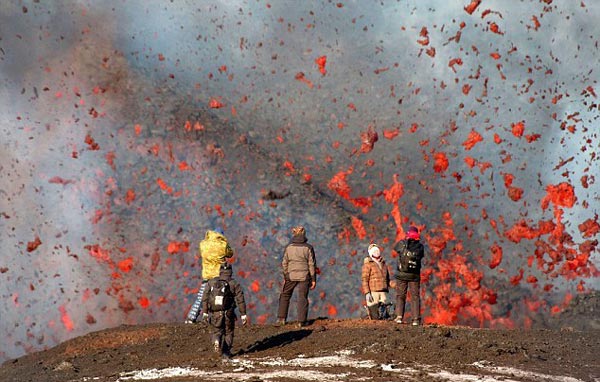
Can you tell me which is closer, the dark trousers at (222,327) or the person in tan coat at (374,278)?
the dark trousers at (222,327)

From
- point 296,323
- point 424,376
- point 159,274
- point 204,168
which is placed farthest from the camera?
point 204,168

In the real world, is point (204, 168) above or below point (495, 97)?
below

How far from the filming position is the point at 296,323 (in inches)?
714

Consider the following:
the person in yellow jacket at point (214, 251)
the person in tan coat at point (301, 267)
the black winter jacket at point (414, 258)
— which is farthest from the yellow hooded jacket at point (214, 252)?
the black winter jacket at point (414, 258)

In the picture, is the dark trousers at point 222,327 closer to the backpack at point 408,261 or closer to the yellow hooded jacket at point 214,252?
the yellow hooded jacket at point 214,252

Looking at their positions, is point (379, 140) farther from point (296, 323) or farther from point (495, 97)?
point (296, 323)

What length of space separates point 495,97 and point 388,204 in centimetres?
708

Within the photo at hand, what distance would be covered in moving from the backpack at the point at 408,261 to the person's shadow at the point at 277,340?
9.28ft

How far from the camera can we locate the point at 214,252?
16.1 metres

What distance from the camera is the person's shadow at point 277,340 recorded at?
15259mm

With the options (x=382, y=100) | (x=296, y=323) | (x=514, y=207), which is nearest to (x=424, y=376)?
(x=296, y=323)

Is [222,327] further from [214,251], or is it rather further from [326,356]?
[214,251]

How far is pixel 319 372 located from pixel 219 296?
8.69 feet

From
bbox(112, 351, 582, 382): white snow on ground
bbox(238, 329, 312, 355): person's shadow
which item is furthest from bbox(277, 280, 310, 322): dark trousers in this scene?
bbox(112, 351, 582, 382): white snow on ground
